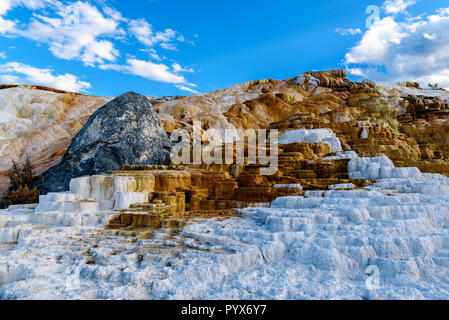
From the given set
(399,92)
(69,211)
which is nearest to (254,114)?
(399,92)

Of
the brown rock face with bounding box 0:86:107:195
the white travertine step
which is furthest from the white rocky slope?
the brown rock face with bounding box 0:86:107:195

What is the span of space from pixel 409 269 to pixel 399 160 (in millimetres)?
8313

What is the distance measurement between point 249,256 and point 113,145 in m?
10.3

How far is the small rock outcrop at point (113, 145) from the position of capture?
1238 cm

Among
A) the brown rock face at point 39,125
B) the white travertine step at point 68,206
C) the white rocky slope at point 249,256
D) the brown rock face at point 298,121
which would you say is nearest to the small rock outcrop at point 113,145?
the brown rock face at point 39,125

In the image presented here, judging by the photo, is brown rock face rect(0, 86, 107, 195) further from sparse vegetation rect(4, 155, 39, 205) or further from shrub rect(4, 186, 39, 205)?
shrub rect(4, 186, 39, 205)

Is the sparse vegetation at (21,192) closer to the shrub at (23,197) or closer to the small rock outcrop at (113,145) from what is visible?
the shrub at (23,197)

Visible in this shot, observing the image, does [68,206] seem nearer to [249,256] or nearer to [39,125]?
[249,256]

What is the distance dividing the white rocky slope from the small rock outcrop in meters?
6.02

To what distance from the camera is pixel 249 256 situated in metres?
4.43

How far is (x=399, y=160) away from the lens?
35.9 ft

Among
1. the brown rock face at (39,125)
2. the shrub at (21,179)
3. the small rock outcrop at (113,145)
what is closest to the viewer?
the small rock outcrop at (113,145)

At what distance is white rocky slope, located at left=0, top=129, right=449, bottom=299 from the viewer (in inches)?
138

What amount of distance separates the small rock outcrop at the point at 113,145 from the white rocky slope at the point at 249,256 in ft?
19.7
